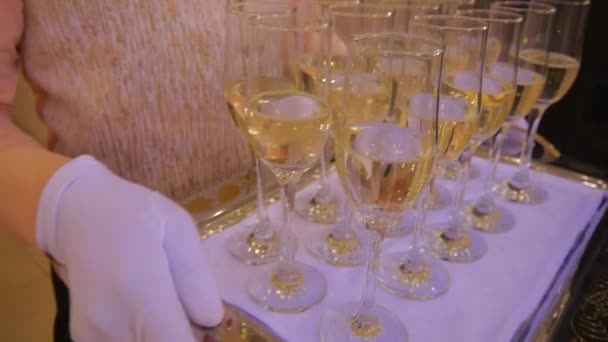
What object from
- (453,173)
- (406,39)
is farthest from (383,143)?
(453,173)

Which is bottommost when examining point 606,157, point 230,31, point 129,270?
point 606,157

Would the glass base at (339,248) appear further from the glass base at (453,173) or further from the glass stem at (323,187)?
the glass base at (453,173)

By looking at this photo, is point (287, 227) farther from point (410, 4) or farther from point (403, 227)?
point (410, 4)

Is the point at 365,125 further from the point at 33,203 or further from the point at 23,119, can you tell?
the point at 23,119

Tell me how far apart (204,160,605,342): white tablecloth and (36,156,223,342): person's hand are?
0.11m

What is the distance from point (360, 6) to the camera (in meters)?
0.67

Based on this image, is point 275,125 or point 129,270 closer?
point 129,270

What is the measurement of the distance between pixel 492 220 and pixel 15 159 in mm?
588

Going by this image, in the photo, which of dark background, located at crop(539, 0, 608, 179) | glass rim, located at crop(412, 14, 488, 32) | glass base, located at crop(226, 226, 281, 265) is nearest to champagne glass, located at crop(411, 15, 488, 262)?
glass rim, located at crop(412, 14, 488, 32)

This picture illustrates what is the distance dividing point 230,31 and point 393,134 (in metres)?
0.21

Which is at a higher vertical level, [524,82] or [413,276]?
Result: [524,82]

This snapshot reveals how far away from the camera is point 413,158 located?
0.48 m

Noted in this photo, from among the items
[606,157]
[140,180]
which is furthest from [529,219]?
[606,157]

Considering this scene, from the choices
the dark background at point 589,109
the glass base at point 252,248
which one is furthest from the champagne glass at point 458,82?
the dark background at point 589,109
